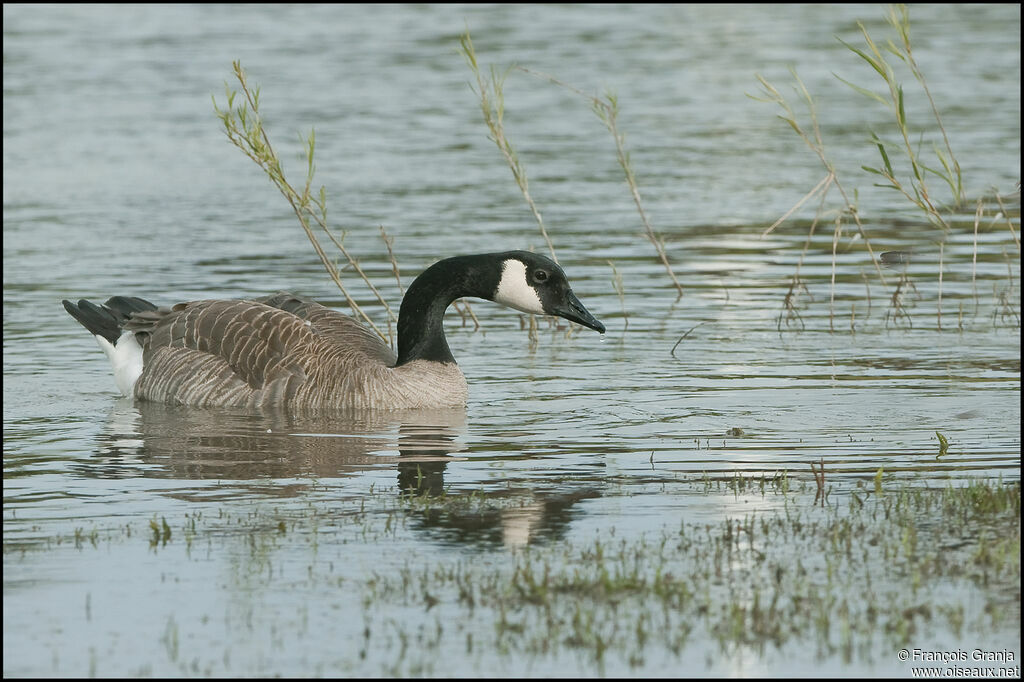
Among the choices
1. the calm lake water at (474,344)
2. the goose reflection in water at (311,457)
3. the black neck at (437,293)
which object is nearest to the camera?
the calm lake water at (474,344)

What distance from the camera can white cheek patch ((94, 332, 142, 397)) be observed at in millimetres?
13375

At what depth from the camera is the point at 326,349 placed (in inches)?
501

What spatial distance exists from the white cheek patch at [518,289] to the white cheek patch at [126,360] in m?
3.04

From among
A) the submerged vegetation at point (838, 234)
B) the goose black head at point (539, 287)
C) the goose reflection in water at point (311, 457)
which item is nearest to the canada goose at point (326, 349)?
the goose black head at point (539, 287)

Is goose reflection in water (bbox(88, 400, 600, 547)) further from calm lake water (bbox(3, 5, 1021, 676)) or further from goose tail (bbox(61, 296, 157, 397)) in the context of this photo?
goose tail (bbox(61, 296, 157, 397))

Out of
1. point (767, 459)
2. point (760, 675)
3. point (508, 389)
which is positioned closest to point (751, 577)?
point (760, 675)

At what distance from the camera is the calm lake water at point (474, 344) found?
7.30 m

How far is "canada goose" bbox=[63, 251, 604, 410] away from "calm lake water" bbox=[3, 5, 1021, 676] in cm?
24

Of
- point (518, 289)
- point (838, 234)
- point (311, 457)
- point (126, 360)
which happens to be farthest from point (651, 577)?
point (838, 234)

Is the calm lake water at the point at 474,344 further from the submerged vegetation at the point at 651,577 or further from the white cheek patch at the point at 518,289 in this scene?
the white cheek patch at the point at 518,289

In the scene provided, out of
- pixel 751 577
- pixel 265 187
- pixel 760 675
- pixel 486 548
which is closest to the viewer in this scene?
pixel 760 675

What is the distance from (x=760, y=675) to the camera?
6348 mm

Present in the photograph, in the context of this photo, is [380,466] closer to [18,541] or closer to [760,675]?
[18,541]

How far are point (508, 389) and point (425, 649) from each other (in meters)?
6.50
